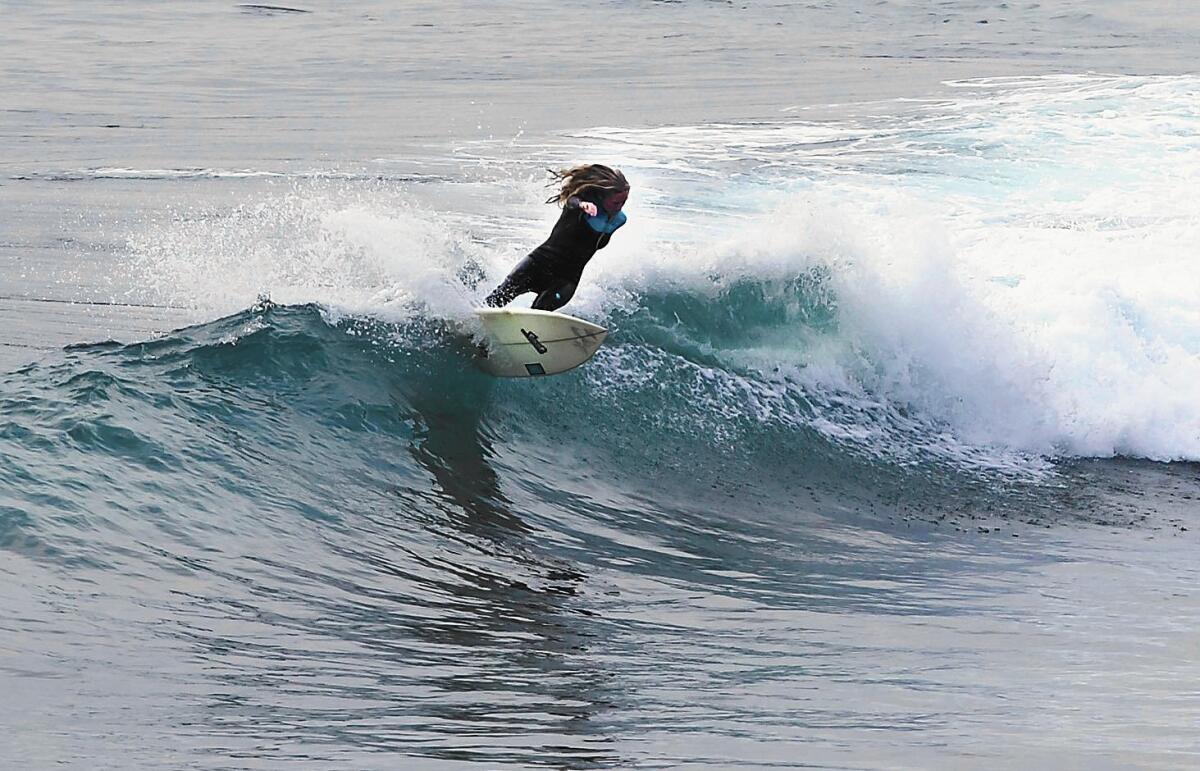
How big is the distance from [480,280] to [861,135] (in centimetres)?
1315

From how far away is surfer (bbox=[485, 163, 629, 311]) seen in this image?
9.68 meters

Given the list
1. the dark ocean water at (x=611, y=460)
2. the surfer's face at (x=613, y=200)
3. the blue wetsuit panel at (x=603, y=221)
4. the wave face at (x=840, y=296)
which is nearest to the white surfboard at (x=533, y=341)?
the dark ocean water at (x=611, y=460)

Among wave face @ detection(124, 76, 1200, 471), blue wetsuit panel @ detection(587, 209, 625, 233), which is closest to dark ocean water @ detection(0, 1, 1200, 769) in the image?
wave face @ detection(124, 76, 1200, 471)

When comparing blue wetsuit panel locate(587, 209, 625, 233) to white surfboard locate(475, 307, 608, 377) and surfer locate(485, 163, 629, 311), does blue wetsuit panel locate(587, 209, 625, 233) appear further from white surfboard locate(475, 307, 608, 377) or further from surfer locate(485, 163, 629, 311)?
white surfboard locate(475, 307, 608, 377)

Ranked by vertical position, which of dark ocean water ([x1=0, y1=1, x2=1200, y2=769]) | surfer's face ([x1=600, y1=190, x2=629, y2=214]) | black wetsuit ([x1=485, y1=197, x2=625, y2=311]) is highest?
surfer's face ([x1=600, y1=190, x2=629, y2=214])

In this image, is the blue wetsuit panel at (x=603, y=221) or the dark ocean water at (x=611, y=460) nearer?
the dark ocean water at (x=611, y=460)

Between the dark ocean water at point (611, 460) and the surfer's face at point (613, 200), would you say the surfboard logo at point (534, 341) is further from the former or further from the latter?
the surfer's face at point (613, 200)

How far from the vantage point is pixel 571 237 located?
9828mm

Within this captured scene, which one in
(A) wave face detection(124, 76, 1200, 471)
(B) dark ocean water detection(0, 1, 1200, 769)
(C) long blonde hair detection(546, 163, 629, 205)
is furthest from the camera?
(A) wave face detection(124, 76, 1200, 471)

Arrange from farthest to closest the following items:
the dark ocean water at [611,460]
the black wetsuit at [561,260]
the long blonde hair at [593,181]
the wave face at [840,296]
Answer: the wave face at [840,296] < the black wetsuit at [561,260] < the long blonde hair at [593,181] < the dark ocean water at [611,460]

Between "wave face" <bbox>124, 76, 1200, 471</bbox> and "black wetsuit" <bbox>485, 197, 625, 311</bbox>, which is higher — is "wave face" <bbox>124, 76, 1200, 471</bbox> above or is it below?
below

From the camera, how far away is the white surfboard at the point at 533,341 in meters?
9.66

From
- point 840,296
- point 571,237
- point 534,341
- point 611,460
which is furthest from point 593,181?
point 840,296

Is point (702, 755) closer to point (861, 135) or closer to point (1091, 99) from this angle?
point (861, 135)
